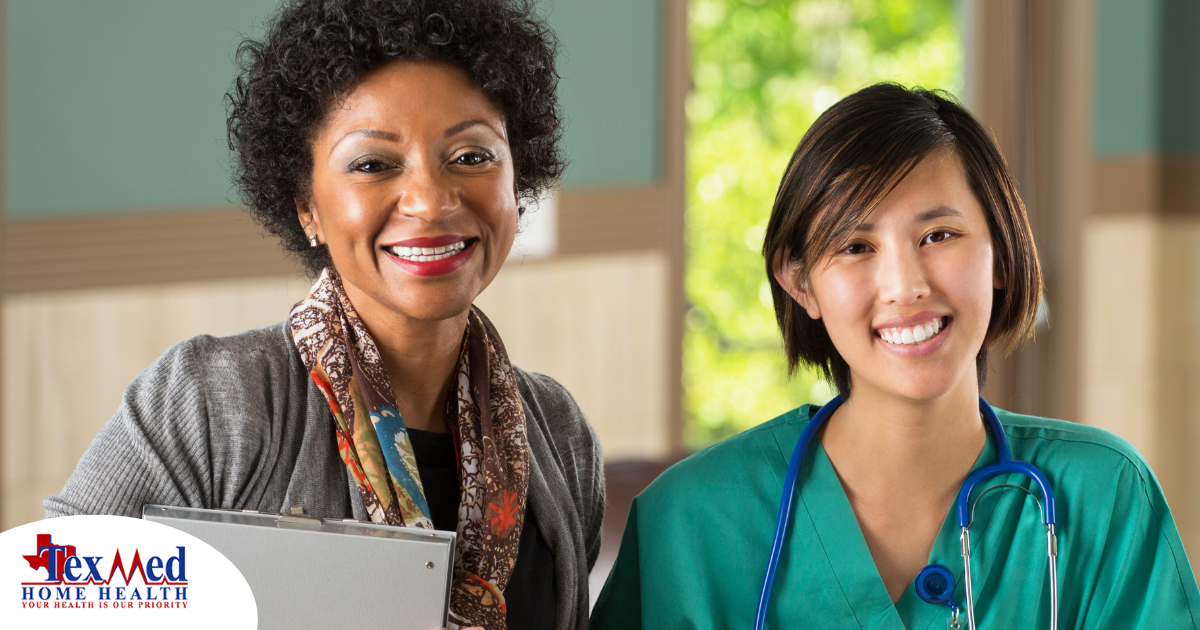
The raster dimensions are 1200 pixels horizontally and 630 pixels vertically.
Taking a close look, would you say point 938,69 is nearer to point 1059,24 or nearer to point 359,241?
point 1059,24

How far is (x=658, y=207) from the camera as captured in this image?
3.90 metres

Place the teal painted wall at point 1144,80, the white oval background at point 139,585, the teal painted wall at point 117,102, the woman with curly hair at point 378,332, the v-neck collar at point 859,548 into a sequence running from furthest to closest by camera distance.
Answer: the teal painted wall at point 1144,80 → the teal painted wall at point 117,102 → the v-neck collar at point 859,548 → the woman with curly hair at point 378,332 → the white oval background at point 139,585

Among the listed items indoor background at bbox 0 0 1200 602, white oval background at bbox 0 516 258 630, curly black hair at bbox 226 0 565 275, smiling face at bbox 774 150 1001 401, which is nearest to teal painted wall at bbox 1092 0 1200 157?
indoor background at bbox 0 0 1200 602

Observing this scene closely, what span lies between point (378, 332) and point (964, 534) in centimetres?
75

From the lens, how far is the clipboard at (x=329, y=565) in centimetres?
113

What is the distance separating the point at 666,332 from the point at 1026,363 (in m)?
1.56

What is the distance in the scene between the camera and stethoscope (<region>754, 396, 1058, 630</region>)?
1314 millimetres

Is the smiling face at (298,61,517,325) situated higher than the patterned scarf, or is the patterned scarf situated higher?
the smiling face at (298,61,517,325)

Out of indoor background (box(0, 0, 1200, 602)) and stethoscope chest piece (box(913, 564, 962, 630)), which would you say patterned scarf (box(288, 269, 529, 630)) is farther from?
indoor background (box(0, 0, 1200, 602))

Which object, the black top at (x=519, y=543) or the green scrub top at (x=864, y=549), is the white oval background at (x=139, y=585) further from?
the green scrub top at (x=864, y=549)

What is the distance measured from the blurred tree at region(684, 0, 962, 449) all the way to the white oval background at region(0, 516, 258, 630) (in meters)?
3.03

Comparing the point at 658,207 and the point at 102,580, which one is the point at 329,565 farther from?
the point at 658,207

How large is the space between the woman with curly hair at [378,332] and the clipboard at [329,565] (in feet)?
0.43

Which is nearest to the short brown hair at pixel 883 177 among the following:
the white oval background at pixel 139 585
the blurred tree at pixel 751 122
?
the white oval background at pixel 139 585
